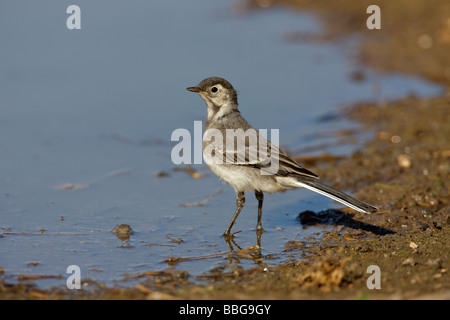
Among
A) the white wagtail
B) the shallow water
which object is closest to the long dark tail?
the white wagtail

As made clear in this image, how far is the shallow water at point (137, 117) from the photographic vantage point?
738 cm

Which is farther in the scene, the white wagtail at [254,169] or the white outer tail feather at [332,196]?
the white wagtail at [254,169]

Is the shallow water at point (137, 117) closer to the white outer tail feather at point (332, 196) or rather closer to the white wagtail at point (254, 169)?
the white wagtail at point (254, 169)

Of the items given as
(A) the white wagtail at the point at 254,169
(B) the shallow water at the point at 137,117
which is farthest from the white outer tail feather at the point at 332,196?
(B) the shallow water at the point at 137,117

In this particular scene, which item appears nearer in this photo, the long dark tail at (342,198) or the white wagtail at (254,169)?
the long dark tail at (342,198)

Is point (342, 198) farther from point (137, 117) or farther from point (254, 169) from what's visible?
point (137, 117)

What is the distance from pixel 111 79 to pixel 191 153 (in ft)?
12.7

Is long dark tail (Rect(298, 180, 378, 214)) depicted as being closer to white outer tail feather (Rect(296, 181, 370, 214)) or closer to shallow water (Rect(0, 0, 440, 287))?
white outer tail feather (Rect(296, 181, 370, 214))

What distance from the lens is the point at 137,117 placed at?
12.1 m

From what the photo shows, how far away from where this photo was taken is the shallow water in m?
7.38

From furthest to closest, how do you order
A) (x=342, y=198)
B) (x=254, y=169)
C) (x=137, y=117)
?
1. (x=137, y=117)
2. (x=254, y=169)
3. (x=342, y=198)

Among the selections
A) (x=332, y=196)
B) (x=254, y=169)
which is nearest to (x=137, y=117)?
(x=254, y=169)

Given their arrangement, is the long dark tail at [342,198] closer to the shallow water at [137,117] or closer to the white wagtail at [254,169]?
the white wagtail at [254,169]

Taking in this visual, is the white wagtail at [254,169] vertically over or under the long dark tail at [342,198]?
over
